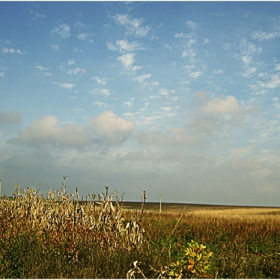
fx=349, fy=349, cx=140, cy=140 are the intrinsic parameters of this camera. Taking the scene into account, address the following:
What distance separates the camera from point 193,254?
4.71 m

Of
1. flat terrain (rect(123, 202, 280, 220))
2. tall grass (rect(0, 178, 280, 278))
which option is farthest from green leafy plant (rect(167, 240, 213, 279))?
flat terrain (rect(123, 202, 280, 220))

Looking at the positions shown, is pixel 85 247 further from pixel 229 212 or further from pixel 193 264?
pixel 229 212

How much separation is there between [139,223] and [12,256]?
275 centimetres

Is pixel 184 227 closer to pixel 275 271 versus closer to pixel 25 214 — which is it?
pixel 25 214

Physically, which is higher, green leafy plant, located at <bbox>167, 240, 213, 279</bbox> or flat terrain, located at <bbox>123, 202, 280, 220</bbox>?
green leafy plant, located at <bbox>167, 240, 213, 279</bbox>

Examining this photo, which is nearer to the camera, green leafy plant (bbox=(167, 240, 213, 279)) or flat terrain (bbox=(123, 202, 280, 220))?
green leafy plant (bbox=(167, 240, 213, 279))

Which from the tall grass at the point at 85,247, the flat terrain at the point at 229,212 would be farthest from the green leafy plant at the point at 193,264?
the flat terrain at the point at 229,212

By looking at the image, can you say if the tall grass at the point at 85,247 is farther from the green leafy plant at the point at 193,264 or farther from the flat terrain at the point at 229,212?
the flat terrain at the point at 229,212

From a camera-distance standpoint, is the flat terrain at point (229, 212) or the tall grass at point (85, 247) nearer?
the tall grass at point (85, 247)

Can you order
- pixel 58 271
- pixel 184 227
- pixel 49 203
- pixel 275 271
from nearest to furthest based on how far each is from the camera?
pixel 58 271
pixel 275 271
pixel 49 203
pixel 184 227

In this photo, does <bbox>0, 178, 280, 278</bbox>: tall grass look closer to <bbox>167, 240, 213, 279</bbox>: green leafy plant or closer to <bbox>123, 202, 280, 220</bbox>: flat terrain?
<bbox>167, 240, 213, 279</bbox>: green leafy plant

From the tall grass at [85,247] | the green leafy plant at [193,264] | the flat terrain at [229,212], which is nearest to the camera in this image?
the green leafy plant at [193,264]

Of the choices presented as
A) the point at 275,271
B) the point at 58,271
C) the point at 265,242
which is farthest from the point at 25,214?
the point at 265,242

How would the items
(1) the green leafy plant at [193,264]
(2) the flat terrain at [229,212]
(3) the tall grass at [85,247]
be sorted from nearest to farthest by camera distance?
1. (1) the green leafy plant at [193,264]
2. (3) the tall grass at [85,247]
3. (2) the flat terrain at [229,212]
